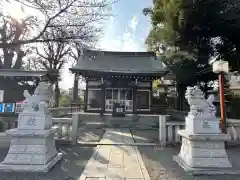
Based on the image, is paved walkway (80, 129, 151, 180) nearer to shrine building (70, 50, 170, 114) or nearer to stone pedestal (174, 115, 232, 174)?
stone pedestal (174, 115, 232, 174)

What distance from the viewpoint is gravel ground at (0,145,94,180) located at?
3.93m

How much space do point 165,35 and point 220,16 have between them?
11.9 ft

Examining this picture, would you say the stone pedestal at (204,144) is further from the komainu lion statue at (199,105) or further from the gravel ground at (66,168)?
the gravel ground at (66,168)

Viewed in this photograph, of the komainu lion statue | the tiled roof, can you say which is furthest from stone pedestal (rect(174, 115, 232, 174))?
the tiled roof

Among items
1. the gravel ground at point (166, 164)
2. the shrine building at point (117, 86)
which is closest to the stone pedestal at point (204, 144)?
the gravel ground at point (166, 164)

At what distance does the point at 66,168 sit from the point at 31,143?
0.94 meters

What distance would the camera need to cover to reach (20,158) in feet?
14.3

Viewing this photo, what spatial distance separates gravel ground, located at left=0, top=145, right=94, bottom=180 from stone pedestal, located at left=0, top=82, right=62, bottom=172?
17 centimetres

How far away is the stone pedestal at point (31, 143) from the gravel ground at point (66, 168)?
6.6 inches

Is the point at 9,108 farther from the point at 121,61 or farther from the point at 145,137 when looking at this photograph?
the point at 121,61

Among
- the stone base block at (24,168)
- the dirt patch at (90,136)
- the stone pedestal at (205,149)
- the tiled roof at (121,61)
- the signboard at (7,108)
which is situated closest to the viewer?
the stone base block at (24,168)

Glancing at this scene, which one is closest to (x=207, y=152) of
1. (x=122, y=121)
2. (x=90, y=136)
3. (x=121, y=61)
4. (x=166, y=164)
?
(x=166, y=164)

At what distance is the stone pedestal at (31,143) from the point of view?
4281 mm

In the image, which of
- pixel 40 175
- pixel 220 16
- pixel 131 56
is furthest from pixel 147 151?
pixel 131 56
